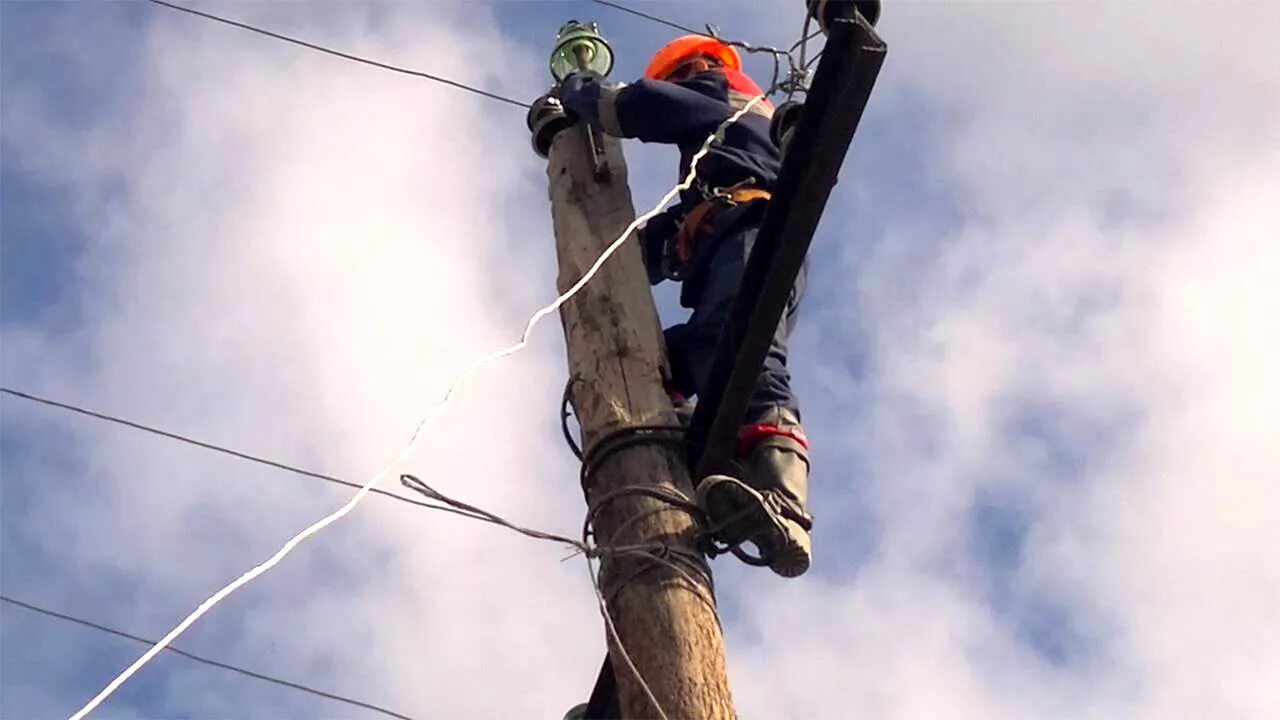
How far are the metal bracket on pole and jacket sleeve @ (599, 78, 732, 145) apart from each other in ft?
3.04

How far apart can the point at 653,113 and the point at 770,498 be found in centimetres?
131

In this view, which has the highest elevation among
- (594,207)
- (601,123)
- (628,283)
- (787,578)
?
(601,123)

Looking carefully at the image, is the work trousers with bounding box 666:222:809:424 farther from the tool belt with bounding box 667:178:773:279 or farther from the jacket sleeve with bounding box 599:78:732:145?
the jacket sleeve with bounding box 599:78:732:145

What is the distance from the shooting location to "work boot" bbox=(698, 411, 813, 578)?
11.7ft

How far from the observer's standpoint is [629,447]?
12.1 feet

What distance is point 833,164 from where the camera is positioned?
352 centimetres

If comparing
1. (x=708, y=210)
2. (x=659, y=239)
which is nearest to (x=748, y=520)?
(x=708, y=210)

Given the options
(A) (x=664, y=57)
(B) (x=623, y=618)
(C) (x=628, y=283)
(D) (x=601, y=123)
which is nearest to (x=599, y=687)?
(B) (x=623, y=618)

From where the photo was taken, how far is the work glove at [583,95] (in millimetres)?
4559

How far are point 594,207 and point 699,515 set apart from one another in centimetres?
112

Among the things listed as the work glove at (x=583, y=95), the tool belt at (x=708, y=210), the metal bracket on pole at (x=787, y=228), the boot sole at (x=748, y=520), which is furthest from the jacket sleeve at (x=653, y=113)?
the boot sole at (x=748, y=520)

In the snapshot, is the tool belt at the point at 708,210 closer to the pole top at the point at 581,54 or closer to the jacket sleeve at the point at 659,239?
the jacket sleeve at the point at 659,239

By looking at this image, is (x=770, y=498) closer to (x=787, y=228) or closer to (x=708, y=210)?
(x=787, y=228)

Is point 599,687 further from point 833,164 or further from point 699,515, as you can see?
point 833,164
